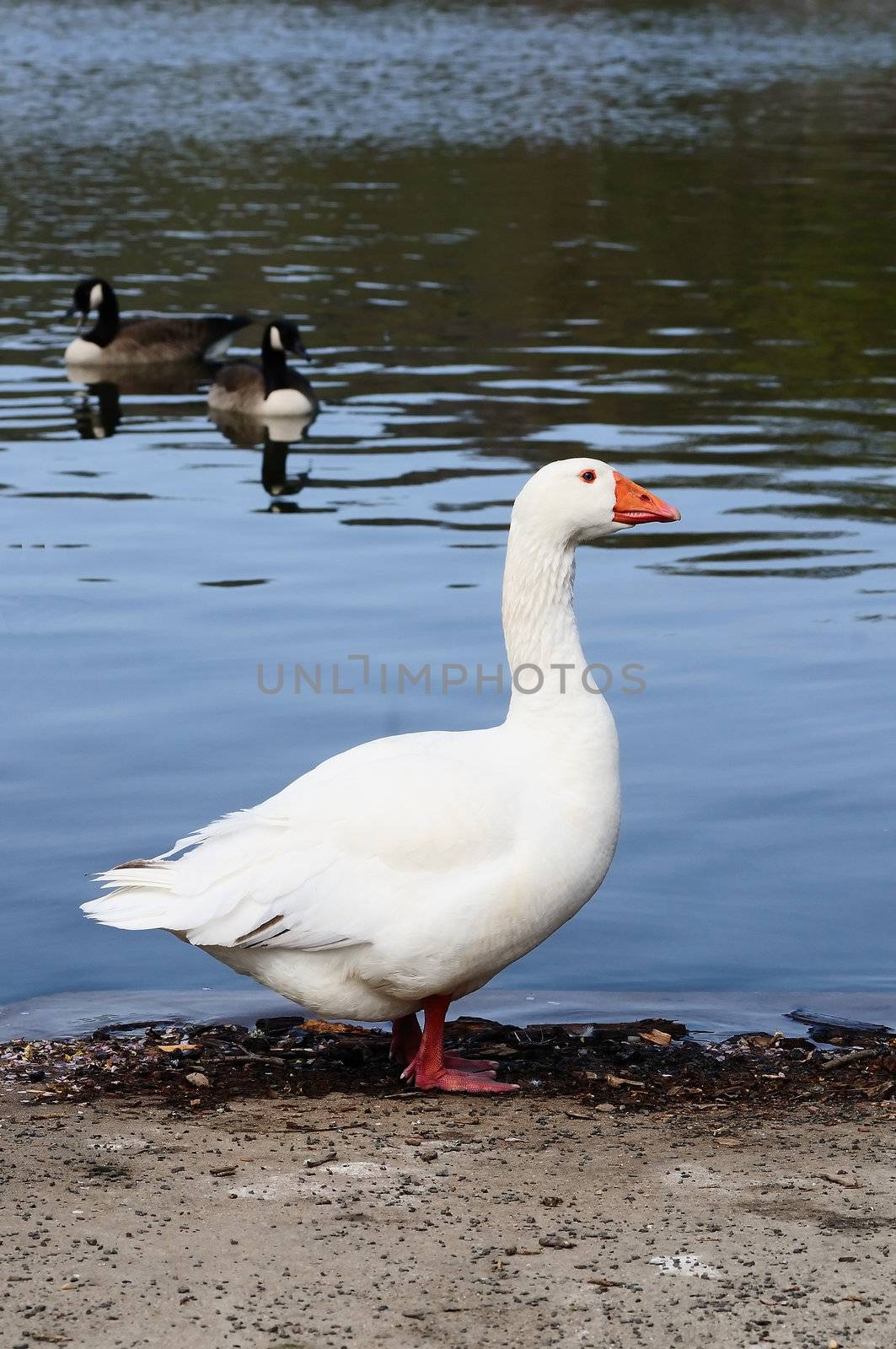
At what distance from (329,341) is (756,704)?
556 inches

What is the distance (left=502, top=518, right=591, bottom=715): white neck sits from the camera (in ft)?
21.4

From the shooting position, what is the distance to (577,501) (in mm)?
6527

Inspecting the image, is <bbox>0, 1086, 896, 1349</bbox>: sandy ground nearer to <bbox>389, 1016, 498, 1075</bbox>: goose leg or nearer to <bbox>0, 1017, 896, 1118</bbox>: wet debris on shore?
<bbox>0, 1017, 896, 1118</bbox>: wet debris on shore

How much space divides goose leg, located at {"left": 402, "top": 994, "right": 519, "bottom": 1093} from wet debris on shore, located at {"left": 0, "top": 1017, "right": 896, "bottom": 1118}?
0.29ft

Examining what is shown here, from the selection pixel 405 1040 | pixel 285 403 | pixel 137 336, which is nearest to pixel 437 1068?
pixel 405 1040

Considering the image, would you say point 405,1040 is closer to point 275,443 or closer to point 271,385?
point 275,443

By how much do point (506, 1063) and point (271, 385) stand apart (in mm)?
13477

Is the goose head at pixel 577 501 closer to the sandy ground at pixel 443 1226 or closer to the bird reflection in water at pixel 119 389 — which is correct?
the sandy ground at pixel 443 1226

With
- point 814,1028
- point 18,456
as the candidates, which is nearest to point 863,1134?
point 814,1028

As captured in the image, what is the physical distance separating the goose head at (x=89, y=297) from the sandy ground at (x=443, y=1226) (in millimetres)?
17047

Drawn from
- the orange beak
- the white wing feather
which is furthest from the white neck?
the white wing feather

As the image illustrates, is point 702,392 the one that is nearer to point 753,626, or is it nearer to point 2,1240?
point 753,626

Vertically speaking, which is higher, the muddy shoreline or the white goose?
the white goose

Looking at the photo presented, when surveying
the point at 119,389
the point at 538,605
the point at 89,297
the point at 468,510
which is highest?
the point at 89,297
